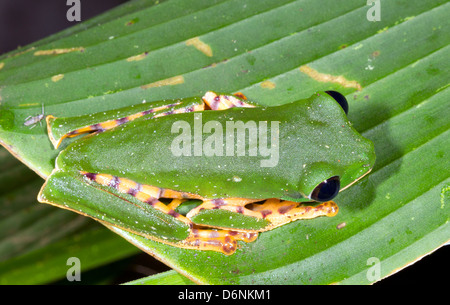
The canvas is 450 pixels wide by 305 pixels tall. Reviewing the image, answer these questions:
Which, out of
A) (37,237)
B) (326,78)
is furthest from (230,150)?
(37,237)

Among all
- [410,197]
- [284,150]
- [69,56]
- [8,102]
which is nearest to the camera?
[284,150]

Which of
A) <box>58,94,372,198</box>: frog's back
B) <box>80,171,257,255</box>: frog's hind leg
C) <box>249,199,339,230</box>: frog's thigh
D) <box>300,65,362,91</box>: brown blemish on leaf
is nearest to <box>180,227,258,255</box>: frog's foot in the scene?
<box>80,171,257,255</box>: frog's hind leg

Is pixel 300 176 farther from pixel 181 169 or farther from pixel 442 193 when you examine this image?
pixel 442 193

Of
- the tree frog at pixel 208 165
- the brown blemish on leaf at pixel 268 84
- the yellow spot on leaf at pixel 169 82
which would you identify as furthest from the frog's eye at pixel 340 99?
the yellow spot on leaf at pixel 169 82

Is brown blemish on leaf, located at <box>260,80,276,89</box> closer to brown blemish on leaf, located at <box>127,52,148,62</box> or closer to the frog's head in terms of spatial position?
the frog's head

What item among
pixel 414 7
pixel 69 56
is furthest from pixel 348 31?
pixel 69 56

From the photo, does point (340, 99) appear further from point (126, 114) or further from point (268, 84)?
point (126, 114)
